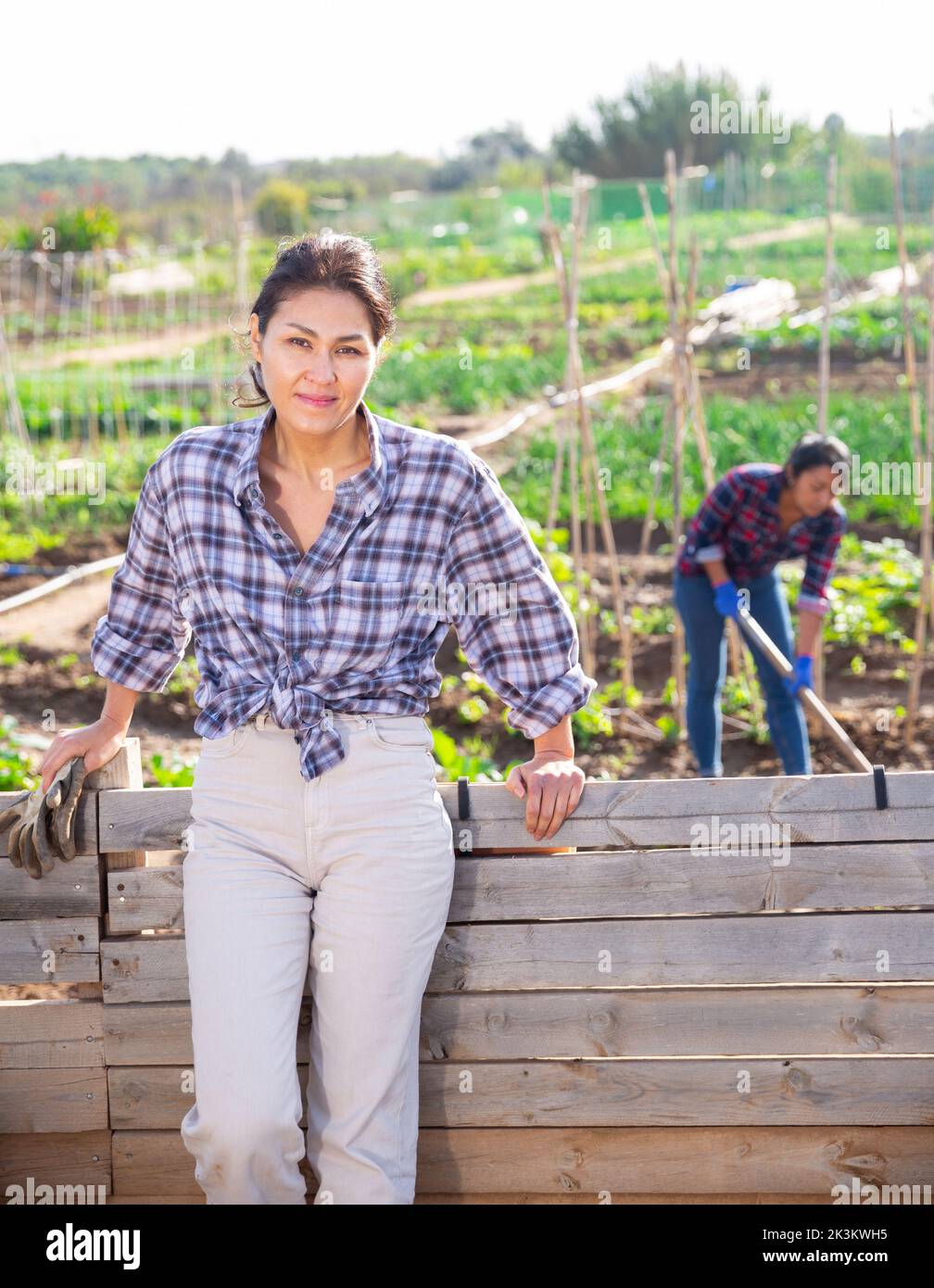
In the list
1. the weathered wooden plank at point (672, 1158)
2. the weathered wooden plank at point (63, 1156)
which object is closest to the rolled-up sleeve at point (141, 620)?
the weathered wooden plank at point (63, 1156)

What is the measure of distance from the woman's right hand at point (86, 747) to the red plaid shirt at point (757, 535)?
8.01 ft

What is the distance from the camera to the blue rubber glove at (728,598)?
4219mm

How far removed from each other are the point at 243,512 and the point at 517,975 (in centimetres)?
83

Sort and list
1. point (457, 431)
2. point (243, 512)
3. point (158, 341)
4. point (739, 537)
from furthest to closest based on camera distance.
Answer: point (158, 341), point (457, 431), point (739, 537), point (243, 512)

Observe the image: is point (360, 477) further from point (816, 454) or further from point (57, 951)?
point (816, 454)

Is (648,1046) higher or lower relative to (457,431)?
lower

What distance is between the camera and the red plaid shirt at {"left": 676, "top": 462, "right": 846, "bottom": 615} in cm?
423

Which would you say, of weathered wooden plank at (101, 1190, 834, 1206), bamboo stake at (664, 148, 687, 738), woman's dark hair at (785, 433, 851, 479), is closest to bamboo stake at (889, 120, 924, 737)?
bamboo stake at (664, 148, 687, 738)

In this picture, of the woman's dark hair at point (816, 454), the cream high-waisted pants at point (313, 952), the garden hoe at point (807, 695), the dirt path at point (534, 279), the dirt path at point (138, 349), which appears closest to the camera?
the cream high-waisted pants at point (313, 952)

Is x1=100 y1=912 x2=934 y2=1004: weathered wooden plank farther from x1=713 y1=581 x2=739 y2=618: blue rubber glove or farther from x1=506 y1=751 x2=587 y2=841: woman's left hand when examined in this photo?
x1=713 y1=581 x2=739 y2=618: blue rubber glove

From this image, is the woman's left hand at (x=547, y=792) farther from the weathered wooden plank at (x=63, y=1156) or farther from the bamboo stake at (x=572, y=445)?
the bamboo stake at (x=572, y=445)

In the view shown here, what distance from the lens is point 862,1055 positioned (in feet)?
7.03
